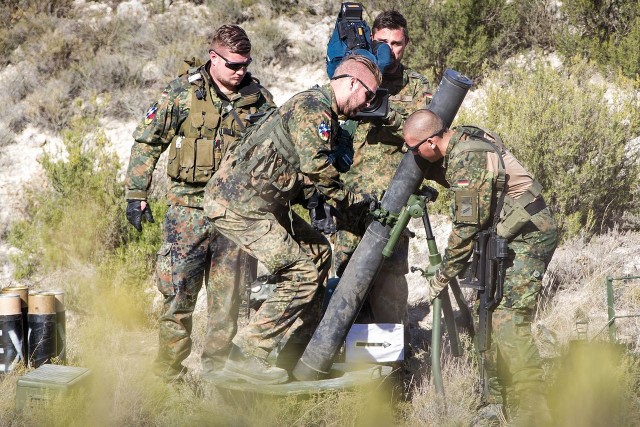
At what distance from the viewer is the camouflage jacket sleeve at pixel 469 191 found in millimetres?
4238

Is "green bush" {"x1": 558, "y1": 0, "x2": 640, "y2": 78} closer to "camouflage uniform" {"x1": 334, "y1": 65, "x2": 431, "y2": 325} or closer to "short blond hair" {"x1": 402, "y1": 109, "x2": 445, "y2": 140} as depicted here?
"camouflage uniform" {"x1": 334, "y1": 65, "x2": 431, "y2": 325}

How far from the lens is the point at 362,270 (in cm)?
476

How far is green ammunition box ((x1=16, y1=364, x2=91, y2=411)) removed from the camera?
14.8 feet

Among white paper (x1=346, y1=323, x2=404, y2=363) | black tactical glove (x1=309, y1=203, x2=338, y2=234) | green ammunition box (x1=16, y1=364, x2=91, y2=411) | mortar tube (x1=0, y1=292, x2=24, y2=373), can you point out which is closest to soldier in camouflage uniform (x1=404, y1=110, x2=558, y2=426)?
white paper (x1=346, y1=323, x2=404, y2=363)

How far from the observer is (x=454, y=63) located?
10969mm

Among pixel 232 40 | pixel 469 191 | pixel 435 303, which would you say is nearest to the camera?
pixel 469 191

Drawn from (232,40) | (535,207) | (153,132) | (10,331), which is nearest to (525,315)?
(535,207)

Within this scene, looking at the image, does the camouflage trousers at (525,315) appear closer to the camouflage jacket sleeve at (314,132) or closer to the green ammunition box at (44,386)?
the camouflage jacket sleeve at (314,132)

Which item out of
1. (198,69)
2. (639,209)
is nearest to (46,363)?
(198,69)

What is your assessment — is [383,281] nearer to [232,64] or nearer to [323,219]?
[323,219]

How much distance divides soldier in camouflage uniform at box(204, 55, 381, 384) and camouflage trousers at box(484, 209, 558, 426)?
1048mm

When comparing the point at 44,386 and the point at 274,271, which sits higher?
the point at 274,271

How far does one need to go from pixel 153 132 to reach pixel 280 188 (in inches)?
45.4

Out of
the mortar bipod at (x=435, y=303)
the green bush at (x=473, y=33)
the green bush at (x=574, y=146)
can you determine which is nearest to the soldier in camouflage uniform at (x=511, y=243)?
the mortar bipod at (x=435, y=303)
